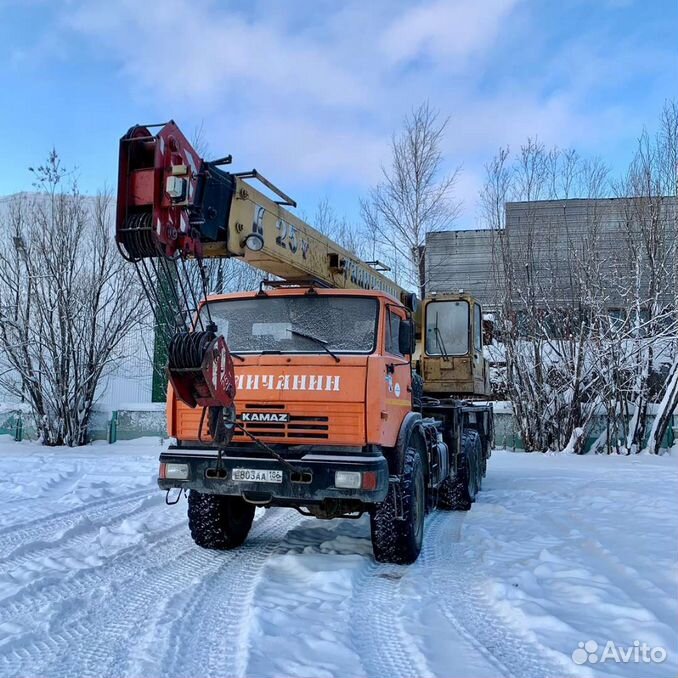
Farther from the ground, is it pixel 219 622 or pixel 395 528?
pixel 395 528

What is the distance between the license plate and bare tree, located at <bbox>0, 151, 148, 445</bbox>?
14.8m

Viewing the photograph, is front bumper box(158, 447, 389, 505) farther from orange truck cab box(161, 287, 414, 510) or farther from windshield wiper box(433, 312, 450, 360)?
windshield wiper box(433, 312, 450, 360)

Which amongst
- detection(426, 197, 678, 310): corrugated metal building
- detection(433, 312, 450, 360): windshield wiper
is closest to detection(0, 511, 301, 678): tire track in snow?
detection(433, 312, 450, 360): windshield wiper

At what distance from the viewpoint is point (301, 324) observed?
228 inches

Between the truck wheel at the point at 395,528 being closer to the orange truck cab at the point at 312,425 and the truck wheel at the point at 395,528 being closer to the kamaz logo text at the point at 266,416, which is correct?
the orange truck cab at the point at 312,425

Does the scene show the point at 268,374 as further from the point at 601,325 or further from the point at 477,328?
the point at 601,325

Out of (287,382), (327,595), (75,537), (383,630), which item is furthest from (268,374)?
(75,537)

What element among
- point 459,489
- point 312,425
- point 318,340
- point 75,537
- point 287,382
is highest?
point 318,340

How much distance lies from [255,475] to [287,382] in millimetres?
838

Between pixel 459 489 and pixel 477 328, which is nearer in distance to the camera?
pixel 459 489

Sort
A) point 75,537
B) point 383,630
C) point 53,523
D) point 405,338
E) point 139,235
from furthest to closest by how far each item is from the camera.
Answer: point 53,523 < point 75,537 < point 405,338 < point 139,235 < point 383,630

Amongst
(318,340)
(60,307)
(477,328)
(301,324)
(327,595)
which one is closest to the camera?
(327,595)

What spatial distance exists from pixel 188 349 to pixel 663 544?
16.5 ft

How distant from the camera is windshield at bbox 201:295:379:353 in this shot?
5.64m
